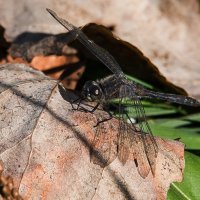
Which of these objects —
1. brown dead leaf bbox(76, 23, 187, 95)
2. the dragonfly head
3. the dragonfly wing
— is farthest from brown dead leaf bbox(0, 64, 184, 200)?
brown dead leaf bbox(76, 23, 187, 95)

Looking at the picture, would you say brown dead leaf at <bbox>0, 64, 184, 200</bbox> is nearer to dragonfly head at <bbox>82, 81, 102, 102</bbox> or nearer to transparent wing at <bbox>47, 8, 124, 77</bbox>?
dragonfly head at <bbox>82, 81, 102, 102</bbox>

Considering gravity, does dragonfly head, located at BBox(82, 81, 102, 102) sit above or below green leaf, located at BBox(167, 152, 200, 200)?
above

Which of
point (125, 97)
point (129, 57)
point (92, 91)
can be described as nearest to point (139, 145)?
point (92, 91)

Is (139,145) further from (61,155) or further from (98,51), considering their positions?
(98,51)

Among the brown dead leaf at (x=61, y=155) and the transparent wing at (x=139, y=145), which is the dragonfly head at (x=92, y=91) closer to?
the transparent wing at (x=139, y=145)

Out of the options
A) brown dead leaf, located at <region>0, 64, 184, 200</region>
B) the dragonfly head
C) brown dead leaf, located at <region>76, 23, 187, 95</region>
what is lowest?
brown dead leaf, located at <region>0, 64, 184, 200</region>

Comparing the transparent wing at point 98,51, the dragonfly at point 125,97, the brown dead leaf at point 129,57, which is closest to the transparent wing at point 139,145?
the dragonfly at point 125,97
